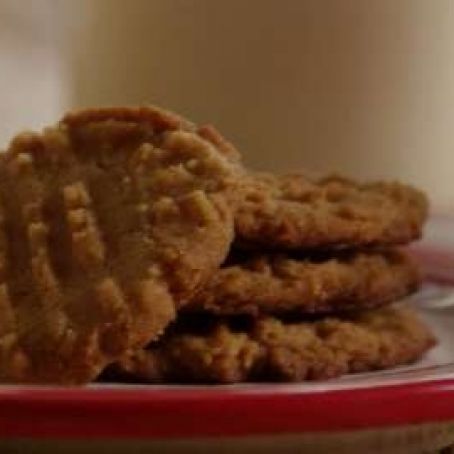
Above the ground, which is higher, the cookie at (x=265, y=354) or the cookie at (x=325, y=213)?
the cookie at (x=325, y=213)

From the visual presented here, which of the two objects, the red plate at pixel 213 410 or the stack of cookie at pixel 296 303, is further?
the stack of cookie at pixel 296 303

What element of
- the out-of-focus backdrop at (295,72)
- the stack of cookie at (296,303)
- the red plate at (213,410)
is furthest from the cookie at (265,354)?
the out-of-focus backdrop at (295,72)

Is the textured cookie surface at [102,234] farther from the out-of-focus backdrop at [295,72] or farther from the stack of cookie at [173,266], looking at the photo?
the out-of-focus backdrop at [295,72]

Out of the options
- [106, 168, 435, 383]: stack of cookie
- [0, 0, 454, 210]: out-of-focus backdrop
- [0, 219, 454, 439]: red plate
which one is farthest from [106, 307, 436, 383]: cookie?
[0, 0, 454, 210]: out-of-focus backdrop

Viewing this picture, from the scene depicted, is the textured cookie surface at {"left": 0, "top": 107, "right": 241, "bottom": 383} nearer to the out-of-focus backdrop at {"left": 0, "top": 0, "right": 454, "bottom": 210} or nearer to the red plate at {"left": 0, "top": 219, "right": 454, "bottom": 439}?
the red plate at {"left": 0, "top": 219, "right": 454, "bottom": 439}

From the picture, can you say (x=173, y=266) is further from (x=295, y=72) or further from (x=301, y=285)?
(x=295, y=72)

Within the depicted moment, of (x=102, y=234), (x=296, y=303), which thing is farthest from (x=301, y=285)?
(x=102, y=234)
